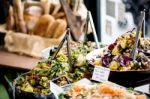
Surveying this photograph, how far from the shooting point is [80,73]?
2016 mm

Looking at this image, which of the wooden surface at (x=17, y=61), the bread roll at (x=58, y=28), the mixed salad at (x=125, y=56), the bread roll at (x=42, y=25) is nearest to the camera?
the mixed salad at (x=125, y=56)

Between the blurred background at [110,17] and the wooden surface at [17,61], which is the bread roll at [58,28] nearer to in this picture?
the wooden surface at [17,61]

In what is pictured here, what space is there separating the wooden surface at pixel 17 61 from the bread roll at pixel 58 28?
0.36 metres

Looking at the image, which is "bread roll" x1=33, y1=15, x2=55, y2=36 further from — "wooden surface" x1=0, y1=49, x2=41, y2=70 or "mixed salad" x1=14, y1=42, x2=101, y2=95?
"mixed salad" x1=14, y1=42, x2=101, y2=95

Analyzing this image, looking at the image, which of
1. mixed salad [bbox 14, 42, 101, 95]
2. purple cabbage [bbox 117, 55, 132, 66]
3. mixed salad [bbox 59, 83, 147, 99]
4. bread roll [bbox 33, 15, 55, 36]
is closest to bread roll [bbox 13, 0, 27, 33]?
bread roll [bbox 33, 15, 55, 36]

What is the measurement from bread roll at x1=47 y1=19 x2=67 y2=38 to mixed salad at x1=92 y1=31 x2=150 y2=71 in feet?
5.76

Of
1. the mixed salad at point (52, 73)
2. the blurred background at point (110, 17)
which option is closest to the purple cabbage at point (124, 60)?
the mixed salad at point (52, 73)

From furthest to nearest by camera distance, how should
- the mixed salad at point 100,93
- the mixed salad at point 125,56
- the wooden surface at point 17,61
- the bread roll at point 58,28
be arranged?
the bread roll at point 58,28 < the wooden surface at point 17,61 < the mixed salad at point 125,56 < the mixed salad at point 100,93

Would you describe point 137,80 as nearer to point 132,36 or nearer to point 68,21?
point 132,36

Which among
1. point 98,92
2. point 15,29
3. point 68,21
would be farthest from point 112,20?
point 98,92

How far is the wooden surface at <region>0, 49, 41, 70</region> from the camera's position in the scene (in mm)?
3590

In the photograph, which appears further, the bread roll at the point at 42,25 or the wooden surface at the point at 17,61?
the bread roll at the point at 42,25

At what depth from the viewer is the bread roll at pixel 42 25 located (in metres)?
3.94

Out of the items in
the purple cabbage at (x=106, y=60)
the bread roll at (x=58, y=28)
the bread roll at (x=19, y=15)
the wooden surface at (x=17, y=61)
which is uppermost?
the bread roll at (x=19, y=15)
